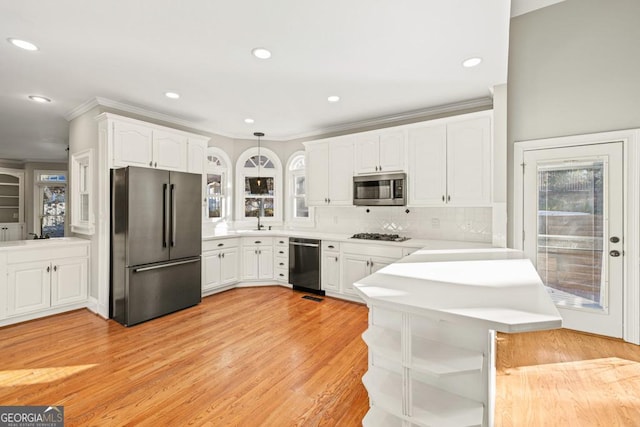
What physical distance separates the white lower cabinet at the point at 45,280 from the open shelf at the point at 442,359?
14.0 feet

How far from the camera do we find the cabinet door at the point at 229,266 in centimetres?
448

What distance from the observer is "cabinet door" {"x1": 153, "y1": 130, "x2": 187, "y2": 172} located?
3.85 metres

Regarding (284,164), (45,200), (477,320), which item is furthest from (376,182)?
(45,200)

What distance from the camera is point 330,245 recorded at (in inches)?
167

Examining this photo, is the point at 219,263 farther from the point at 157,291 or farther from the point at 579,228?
A: the point at 579,228

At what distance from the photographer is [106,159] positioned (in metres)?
3.48

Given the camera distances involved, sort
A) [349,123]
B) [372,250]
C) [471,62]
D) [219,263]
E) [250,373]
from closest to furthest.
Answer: [250,373] < [471,62] < [372,250] < [219,263] < [349,123]

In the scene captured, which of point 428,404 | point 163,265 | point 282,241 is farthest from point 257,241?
point 428,404

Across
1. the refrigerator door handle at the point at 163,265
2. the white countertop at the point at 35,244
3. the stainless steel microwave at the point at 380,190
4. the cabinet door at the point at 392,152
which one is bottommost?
the refrigerator door handle at the point at 163,265

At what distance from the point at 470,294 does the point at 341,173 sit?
10.8 feet

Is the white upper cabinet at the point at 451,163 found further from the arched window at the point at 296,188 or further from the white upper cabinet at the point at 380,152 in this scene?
the arched window at the point at 296,188

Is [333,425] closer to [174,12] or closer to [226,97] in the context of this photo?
[174,12]

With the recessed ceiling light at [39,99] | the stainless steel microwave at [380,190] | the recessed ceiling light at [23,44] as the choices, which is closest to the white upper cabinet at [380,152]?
the stainless steel microwave at [380,190]

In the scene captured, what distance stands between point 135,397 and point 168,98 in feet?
10.3
